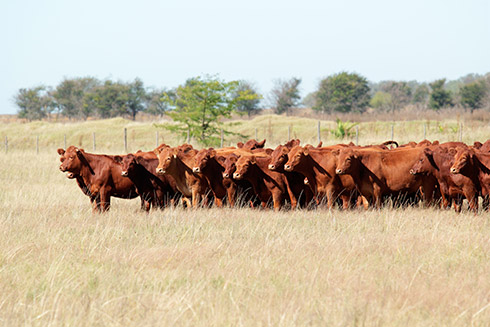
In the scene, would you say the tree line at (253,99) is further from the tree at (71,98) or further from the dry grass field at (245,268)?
the dry grass field at (245,268)

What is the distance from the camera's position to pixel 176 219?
10.2 meters

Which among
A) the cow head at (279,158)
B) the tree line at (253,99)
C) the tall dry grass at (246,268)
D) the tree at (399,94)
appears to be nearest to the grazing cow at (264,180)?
the cow head at (279,158)

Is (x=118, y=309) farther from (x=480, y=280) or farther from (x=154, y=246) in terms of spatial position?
(x=480, y=280)

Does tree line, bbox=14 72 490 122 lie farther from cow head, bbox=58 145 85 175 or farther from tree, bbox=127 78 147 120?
cow head, bbox=58 145 85 175

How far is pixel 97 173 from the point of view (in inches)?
456

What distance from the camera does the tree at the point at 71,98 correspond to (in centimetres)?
7725

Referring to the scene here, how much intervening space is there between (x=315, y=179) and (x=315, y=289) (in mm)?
5755

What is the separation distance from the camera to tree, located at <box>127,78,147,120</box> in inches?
2965

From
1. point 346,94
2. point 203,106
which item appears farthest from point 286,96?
point 203,106

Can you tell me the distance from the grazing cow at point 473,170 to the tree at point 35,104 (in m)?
78.2

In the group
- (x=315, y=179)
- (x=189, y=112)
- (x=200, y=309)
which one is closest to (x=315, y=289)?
(x=200, y=309)

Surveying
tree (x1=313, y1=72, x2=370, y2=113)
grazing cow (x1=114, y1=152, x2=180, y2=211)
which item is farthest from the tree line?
grazing cow (x1=114, y1=152, x2=180, y2=211)

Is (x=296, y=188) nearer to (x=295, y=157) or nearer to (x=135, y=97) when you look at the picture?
(x=295, y=157)

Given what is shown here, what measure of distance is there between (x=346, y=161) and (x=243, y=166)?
1.90 metres
